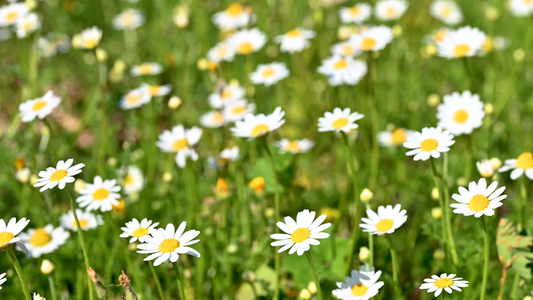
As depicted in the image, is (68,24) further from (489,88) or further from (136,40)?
(489,88)

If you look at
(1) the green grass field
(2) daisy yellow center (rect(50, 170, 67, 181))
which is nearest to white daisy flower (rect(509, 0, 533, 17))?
(1) the green grass field

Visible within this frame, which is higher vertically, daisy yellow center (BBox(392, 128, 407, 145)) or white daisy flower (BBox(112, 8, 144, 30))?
daisy yellow center (BBox(392, 128, 407, 145))

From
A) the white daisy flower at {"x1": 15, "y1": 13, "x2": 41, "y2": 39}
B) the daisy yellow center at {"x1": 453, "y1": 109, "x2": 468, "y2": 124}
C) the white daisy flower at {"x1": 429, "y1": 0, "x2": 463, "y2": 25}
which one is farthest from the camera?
the white daisy flower at {"x1": 429, "y1": 0, "x2": 463, "y2": 25}

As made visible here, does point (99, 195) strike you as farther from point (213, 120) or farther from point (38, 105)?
point (213, 120)

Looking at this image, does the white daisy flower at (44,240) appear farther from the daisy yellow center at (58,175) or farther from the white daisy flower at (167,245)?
the white daisy flower at (167,245)

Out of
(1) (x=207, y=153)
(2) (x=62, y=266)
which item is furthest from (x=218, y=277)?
(1) (x=207, y=153)

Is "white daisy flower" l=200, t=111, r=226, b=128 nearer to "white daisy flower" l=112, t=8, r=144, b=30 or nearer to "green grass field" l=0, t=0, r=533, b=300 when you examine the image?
"green grass field" l=0, t=0, r=533, b=300

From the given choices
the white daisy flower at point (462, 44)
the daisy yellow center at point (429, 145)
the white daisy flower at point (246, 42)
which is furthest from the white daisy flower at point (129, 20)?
the daisy yellow center at point (429, 145)
